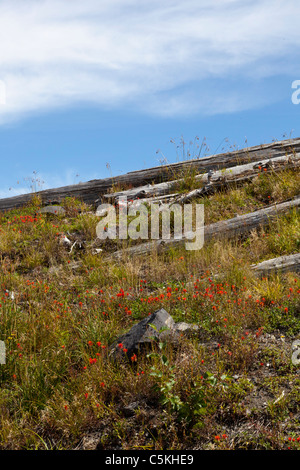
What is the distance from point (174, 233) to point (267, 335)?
16.4ft

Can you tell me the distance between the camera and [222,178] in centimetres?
1357

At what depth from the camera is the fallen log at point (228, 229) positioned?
10.6 metres

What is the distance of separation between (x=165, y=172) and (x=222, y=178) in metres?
2.32

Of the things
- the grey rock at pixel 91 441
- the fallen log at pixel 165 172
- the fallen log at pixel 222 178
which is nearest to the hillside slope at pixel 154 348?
the grey rock at pixel 91 441

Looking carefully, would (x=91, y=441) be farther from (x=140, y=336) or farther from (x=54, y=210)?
(x=54, y=210)

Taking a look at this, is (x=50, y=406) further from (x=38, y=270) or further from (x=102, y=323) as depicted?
(x=38, y=270)

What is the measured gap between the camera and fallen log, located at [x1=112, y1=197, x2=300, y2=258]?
10562 mm

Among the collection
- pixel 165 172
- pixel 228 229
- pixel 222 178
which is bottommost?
pixel 228 229

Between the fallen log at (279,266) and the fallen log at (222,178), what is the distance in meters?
4.92

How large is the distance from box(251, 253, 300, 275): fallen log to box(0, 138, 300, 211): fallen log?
595cm

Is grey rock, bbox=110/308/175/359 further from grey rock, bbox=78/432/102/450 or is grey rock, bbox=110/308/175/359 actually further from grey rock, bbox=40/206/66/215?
grey rock, bbox=40/206/66/215

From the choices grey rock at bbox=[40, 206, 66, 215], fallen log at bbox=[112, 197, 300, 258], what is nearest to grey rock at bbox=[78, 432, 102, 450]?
fallen log at bbox=[112, 197, 300, 258]

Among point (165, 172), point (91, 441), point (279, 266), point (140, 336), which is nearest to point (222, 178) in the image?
point (165, 172)

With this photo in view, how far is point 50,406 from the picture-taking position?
17.7 ft
